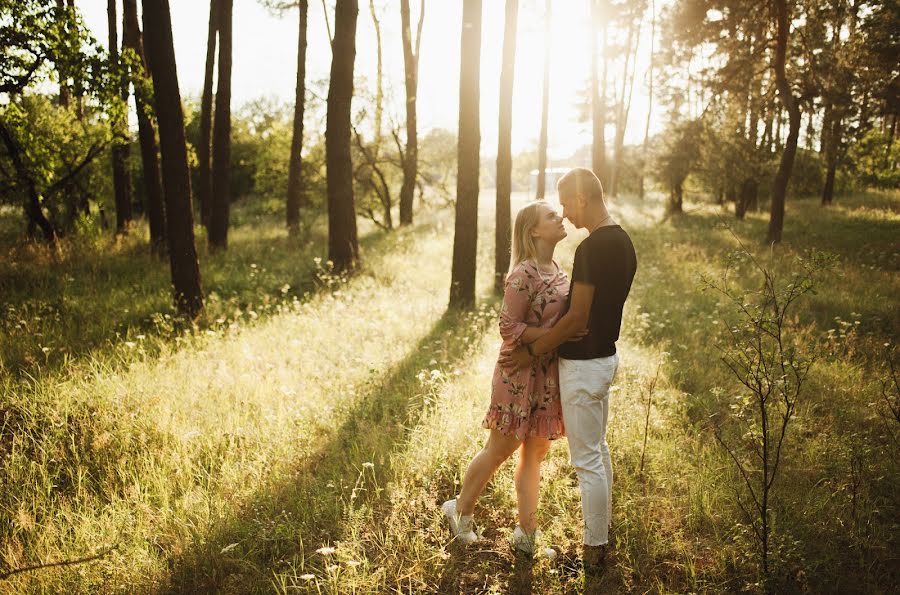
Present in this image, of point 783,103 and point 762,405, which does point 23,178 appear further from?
point 783,103

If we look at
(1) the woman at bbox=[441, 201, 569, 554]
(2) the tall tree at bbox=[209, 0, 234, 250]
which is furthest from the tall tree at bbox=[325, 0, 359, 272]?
(1) the woman at bbox=[441, 201, 569, 554]

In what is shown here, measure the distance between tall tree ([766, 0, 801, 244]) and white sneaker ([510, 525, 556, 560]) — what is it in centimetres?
1349

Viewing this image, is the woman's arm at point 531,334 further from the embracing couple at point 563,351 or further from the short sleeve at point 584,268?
the short sleeve at point 584,268

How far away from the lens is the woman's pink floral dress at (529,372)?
2893mm

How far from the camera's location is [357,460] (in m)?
4.12

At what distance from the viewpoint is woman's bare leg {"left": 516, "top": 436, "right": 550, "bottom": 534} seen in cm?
312

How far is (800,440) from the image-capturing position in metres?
4.63

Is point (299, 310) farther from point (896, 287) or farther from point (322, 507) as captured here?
point (896, 287)

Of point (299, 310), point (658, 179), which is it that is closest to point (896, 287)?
point (299, 310)

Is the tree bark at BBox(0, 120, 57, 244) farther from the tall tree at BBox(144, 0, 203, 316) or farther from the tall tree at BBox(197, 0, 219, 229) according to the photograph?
the tall tree at BBox(144, 0, 203, 316)

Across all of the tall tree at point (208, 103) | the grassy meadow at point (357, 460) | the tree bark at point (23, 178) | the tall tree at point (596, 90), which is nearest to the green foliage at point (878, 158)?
the tall tree at point (596, 90)

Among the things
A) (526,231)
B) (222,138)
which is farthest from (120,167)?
(526,231)

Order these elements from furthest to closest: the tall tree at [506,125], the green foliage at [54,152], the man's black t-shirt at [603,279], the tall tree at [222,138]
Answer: the tall tree at [222,138] < the green foliage at [54,152] < the tall tree at [506,125] < the man's black t-shirt at [603,279]

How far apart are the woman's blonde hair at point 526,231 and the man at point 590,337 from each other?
0.57 feet
